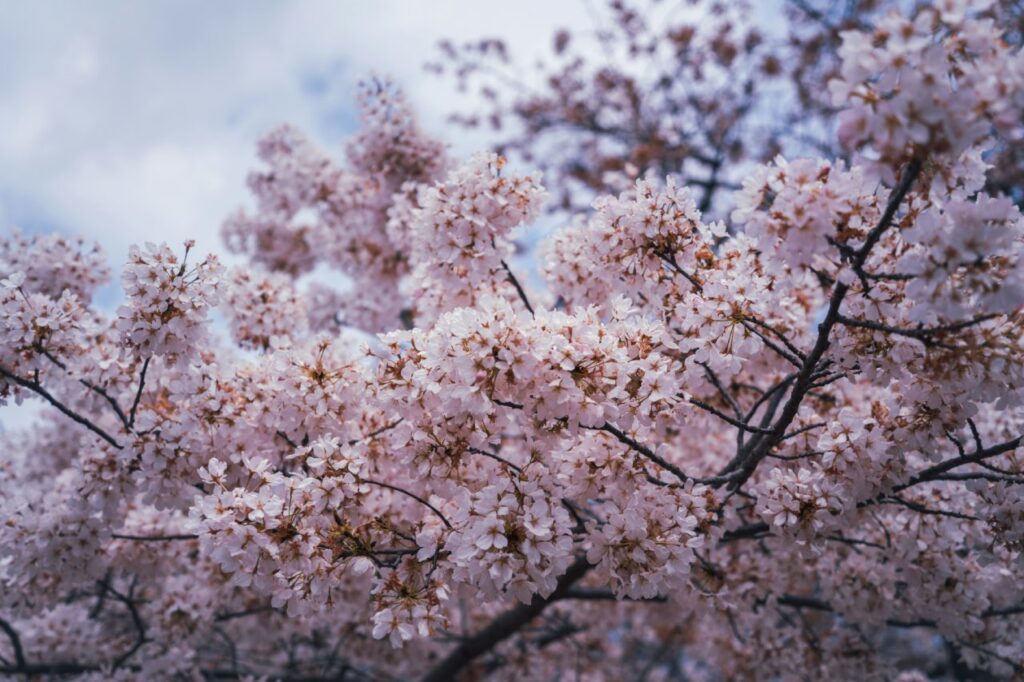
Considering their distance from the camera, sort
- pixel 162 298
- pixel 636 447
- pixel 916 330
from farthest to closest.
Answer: pixel 162 298 → pixel 636 447 → pixel 916 330

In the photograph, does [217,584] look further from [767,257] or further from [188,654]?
[767,257]

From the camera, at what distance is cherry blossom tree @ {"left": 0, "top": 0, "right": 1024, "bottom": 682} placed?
2730 millimetres

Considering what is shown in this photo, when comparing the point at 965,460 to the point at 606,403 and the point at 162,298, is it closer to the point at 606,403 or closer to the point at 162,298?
the point at 606,403

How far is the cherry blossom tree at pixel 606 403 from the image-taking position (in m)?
2.73

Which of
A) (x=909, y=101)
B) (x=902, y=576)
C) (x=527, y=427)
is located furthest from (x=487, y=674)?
(x=909, y=101)

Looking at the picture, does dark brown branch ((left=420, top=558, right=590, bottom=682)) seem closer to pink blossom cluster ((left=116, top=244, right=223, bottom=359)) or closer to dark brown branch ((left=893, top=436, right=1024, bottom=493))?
dark brown branch ((left=893, top=436, right=1024, bottom=493))

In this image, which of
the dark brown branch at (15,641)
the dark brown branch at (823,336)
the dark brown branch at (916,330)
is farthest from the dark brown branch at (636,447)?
the dark brown branch at (15,641)

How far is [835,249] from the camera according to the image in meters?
3.22

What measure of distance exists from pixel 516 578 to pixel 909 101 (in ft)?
8.33

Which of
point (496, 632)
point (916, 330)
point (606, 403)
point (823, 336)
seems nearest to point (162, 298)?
point (606, 403)

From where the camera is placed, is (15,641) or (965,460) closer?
(965,460)

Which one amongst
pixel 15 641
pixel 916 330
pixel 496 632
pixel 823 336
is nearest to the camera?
pixel 916 330

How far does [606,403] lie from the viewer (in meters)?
3.24

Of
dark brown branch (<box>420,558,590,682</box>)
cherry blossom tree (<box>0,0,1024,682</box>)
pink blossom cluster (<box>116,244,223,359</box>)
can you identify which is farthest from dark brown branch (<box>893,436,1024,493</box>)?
pink blossom cluster (<box>116,244,223,359</box>)
